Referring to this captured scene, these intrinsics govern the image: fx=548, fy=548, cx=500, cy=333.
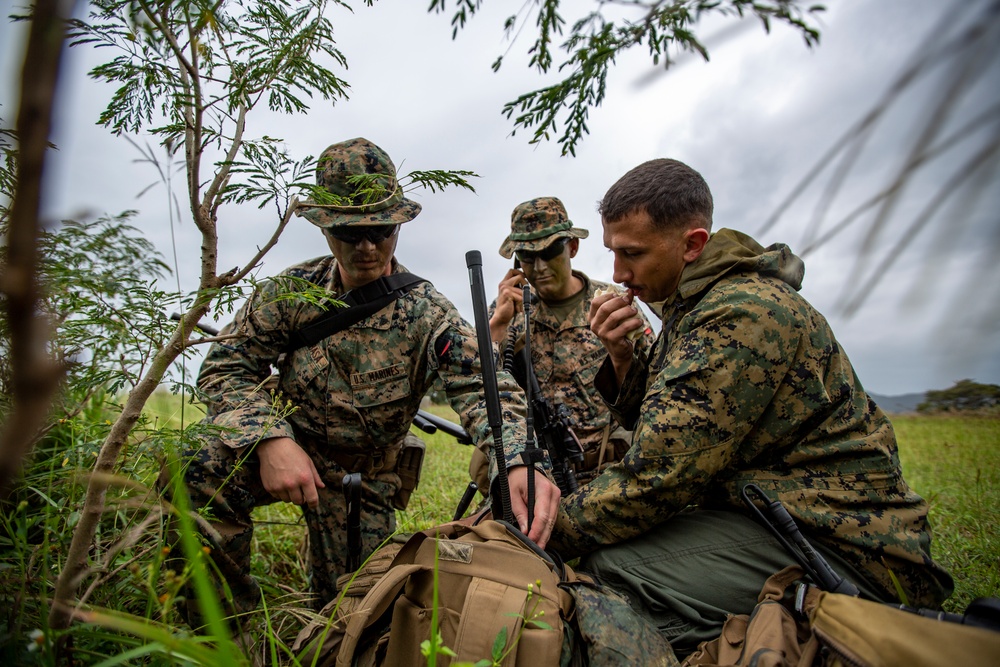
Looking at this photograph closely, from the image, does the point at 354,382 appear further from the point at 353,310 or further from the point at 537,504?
the point at 537,504

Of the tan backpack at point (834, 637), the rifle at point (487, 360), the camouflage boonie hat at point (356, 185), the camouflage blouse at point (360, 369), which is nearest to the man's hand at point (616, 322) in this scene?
the camouflage blouse at point (360, 369)

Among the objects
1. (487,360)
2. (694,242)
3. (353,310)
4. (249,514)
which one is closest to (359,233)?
(353,310)

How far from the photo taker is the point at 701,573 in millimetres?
1902

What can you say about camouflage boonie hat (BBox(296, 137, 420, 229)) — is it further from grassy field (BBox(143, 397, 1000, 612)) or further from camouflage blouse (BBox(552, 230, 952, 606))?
camouflage blouse (BBox(552, 230, 952, 606))

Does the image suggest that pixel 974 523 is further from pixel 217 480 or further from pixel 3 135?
pixel 3 135

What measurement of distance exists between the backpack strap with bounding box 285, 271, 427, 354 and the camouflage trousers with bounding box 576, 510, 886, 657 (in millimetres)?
1868

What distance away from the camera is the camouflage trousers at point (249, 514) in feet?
8.04

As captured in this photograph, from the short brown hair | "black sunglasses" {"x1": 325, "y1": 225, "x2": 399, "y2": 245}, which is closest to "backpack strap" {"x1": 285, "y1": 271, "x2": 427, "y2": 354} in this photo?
"black sunglasses" {"x1": 325, "y1": 225, "x2": 399, "y2": 245}

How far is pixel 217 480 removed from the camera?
2521 mm

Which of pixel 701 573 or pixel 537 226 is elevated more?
pixel 537 226

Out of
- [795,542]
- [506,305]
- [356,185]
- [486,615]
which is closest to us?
[486,615]

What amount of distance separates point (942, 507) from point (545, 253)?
3.46 metres

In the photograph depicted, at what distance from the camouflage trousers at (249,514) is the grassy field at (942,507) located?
180 millimetres

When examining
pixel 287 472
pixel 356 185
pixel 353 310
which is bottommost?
pixel 287 472
